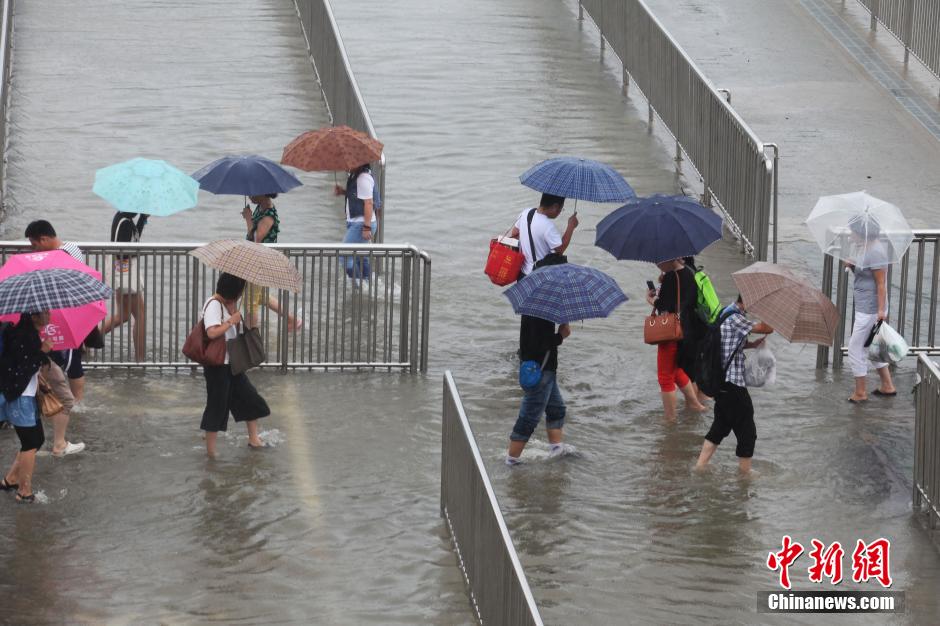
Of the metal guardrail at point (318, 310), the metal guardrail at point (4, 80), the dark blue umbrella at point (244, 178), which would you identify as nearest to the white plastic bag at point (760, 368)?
the metal guardrail at point (318, 310)

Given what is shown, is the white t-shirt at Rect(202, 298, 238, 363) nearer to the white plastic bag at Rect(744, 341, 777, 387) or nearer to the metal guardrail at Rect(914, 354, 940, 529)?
the white plastic bag at Rect(744, 341, 777, 387)

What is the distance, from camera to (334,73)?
1836 cm

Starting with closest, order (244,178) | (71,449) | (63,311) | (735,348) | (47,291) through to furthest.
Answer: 1. (47,291)
2. (63,311)
3. (735,348)
4. (71,449)
5. (244,178)

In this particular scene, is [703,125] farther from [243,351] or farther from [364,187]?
[243,351]

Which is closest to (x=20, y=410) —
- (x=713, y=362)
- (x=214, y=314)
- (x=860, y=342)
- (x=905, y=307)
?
(x=214, y=314)

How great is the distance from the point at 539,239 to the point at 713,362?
2.18 metres

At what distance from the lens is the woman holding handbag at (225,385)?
35.6ft

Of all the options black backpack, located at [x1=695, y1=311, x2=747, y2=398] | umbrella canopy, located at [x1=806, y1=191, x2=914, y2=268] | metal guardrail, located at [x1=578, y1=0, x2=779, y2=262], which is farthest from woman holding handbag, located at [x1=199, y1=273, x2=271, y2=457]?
metal guardrail, located at [x1=578, y1=0, x2=779, y2=262]

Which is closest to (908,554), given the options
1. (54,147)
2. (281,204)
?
(281,204)

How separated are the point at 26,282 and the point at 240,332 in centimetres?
160

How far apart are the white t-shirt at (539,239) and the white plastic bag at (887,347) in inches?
97.8

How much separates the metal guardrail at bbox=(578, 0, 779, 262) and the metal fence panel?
344cm

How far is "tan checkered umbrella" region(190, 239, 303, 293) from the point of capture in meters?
10.9

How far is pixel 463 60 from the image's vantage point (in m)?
21.1
